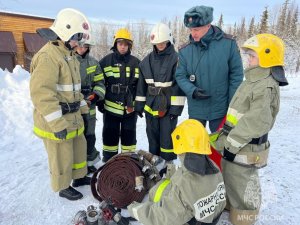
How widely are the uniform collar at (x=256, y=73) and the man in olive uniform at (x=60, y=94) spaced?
1.92m

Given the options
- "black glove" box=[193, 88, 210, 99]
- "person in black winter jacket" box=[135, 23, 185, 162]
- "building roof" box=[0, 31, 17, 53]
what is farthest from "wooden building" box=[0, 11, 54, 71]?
"black glove" box=[193, 88, 210, 99]

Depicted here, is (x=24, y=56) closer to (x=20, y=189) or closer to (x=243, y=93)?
(x=20, y=189)

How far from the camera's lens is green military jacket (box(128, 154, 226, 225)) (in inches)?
91.7

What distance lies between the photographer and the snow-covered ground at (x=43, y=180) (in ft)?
10.4

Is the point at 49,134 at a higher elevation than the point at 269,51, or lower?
lower

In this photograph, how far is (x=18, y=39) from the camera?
1881 cm

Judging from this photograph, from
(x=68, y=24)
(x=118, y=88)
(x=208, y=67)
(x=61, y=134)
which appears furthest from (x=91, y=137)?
(x=208, y=67)

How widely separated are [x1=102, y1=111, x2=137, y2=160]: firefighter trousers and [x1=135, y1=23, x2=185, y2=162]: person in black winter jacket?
1.41 ft

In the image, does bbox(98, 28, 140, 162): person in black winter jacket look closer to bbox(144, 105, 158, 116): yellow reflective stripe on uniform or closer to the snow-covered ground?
bbox(144, 105, 158, 116): yellow reflective stripe on uniform

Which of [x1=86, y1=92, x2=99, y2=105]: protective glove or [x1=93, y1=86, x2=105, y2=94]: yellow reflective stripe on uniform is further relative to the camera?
[x1=93, y1=86, x2=105, y2=94]: yellow reflective stripe on uniform

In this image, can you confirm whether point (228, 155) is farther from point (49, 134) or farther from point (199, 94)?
point (49, 134)

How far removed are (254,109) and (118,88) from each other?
2298 mm

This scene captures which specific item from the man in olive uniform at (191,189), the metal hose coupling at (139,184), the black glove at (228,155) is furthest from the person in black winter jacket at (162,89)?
the man in olive uniform at (191,189)

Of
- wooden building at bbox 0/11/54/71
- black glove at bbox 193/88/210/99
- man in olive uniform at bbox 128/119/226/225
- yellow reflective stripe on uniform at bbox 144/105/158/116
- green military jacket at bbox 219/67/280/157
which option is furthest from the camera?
wooden building at bbox 0/11/54/71
